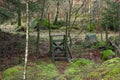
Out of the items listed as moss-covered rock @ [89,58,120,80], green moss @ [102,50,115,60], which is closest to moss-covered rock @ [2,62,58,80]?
moss-covered rock @ [89,58,120,80]

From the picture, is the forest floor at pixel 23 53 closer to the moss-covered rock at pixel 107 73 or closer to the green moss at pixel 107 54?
the green moss at pixel 107 54

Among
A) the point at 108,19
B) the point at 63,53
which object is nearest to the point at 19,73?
the point at 63,53

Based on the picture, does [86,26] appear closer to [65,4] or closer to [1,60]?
[65,4]

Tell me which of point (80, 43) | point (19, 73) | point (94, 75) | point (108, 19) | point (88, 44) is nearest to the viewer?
point (94, 75)

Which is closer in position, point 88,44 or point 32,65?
point 32,65

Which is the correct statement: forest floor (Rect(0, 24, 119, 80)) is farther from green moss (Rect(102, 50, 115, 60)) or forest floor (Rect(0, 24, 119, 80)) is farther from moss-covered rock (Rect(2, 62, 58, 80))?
moss-covered rock (Rect(2, 62, 58, 80))

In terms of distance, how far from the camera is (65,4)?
129 ft

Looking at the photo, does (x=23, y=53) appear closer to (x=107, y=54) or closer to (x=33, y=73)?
(x=107, y=54)

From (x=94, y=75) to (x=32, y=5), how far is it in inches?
431

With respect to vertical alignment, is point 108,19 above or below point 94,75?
above

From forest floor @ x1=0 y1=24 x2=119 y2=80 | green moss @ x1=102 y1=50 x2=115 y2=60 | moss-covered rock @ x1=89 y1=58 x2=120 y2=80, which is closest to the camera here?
moss-covered rock @ x1=89 y1=58 x2=120 y2=80

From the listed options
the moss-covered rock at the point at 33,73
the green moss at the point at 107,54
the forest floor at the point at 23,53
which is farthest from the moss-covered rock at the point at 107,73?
the green moss at the point at 107,54

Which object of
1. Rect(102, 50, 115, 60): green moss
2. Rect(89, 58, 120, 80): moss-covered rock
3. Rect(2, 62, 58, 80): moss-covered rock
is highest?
Rect(89, 58, 120, 80): moss-covered rock

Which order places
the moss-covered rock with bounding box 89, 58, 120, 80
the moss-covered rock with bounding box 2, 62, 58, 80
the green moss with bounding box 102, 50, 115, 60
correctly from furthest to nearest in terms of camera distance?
the green moss with bounding box 102, 50, 115, 60 < the moss-covered rock with bounding box 2, 62, 58, 80 < the moss-covered rock with bounding box 89, 58, 120, 80
